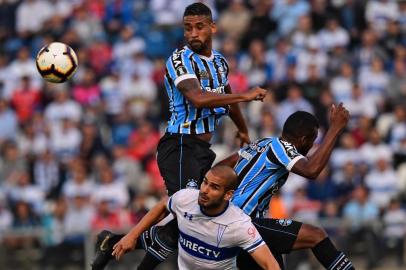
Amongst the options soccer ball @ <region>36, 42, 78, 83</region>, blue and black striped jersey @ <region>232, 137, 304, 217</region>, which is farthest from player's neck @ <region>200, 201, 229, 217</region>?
soccer ball @ <region>36, 42, 78, 83</region>

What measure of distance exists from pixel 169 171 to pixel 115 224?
302 inches

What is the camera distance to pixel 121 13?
2519 centimetres

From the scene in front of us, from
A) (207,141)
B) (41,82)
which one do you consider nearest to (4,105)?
(41,82)

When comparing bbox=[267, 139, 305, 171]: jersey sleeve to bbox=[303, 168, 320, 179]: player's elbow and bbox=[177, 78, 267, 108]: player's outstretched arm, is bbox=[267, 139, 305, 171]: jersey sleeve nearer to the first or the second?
bbox=[303, 168, 320, 179]: player's elbow

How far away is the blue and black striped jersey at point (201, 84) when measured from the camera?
12305 mm

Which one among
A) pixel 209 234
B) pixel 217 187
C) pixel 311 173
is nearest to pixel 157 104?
pixel 209 234

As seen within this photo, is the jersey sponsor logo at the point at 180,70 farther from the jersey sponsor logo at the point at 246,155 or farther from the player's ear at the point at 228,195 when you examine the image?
the player's ear at the point at 228,195

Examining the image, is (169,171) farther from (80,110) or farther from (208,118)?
(80,110)

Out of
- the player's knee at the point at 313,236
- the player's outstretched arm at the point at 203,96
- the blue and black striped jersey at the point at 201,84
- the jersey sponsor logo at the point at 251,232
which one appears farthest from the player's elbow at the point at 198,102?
the player's knee at the point at 313,236

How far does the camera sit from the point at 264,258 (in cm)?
1162

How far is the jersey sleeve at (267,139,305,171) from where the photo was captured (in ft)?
39.2

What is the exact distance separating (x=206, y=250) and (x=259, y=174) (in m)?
0.91

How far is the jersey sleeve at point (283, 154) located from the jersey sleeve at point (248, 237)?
69 centimetres

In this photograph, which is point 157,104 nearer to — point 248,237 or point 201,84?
point 201,84
